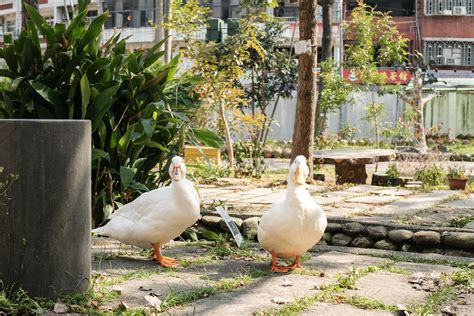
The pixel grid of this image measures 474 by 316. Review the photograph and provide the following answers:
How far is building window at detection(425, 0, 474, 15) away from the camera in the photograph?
36.4 meters

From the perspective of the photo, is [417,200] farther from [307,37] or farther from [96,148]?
[96,148]

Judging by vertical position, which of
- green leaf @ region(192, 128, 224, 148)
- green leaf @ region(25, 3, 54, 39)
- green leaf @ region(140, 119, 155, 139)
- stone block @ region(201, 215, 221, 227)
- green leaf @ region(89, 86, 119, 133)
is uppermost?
green leaf @ region(25, 3, 54, 39)

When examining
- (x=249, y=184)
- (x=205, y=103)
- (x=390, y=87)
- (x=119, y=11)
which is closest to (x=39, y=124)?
(x=249, y=184)

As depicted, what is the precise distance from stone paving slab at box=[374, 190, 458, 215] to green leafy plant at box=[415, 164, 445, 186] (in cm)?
139

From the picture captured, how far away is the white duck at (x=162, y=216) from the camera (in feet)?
17.6

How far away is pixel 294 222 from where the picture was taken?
16.8ft

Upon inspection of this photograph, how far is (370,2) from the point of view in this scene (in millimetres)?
36938

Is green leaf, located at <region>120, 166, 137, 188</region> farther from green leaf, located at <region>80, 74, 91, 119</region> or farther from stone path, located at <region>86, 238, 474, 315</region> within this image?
stone path, located at <region>86, 238, 474, 315</region>

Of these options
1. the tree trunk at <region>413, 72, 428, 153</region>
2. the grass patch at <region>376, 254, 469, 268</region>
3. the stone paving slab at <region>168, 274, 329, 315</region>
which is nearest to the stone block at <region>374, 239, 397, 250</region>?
the grass patch at <region>376, 254, 469, 268</region>

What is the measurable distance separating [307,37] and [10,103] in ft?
17.7

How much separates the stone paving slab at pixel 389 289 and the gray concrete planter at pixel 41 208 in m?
1.66

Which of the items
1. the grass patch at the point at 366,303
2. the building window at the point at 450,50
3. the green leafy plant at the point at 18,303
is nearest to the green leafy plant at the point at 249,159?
the grass patch at the point at 366,303

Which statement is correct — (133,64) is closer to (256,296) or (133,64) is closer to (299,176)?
(299,176)

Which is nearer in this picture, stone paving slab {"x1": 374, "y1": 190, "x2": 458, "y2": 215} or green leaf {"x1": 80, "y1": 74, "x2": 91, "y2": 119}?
green leaf {"x1": 80, "y1": 74, "x2": 91, "y2": 119}
